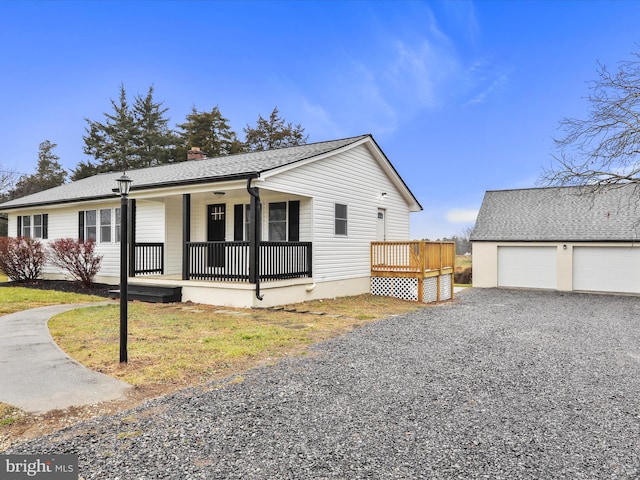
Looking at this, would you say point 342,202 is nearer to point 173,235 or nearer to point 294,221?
point 294,221

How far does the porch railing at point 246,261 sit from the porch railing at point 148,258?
246cm

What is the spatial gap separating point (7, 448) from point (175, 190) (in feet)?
29.2

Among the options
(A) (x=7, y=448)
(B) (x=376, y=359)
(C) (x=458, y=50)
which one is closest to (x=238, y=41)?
(C) (x=458, y=50)

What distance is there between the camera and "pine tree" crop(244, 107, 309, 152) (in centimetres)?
3712

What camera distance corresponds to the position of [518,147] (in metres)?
18.5

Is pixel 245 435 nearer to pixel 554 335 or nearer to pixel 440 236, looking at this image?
pixel 554 335

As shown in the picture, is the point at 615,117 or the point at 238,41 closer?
the point at 615,117

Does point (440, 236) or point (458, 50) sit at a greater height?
point (458, 50)

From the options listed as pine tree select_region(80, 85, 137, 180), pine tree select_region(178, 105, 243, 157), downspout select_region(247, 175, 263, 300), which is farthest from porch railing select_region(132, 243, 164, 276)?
pine tree select_region(80, 85, 137, 180)

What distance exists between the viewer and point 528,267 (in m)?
18.8

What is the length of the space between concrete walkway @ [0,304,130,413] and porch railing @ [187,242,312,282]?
4458 millimetres

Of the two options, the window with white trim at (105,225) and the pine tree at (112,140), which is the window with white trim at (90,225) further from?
the pine tree at (112,140)

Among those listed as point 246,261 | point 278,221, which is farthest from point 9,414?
point 278,221

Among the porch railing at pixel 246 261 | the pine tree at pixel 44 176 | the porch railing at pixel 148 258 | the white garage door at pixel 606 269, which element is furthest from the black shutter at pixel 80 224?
the pine tree at pixel 44 176
